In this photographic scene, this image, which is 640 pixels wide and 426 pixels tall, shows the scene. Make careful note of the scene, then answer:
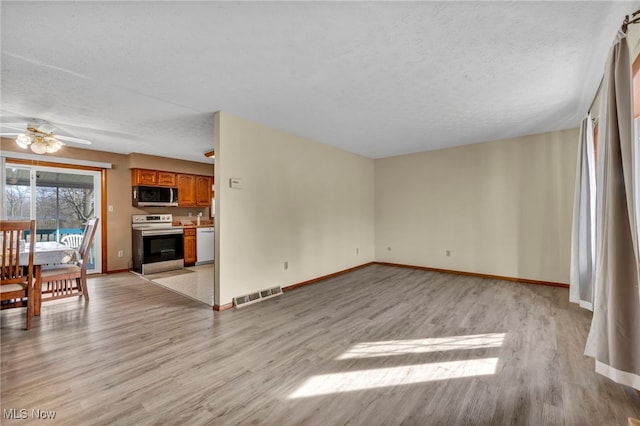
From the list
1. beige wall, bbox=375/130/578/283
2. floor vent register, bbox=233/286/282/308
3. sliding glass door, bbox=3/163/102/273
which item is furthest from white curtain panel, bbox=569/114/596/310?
sliding glass door, bbox=3/163/102/273

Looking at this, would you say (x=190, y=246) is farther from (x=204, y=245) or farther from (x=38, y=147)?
(x=38, y=147)

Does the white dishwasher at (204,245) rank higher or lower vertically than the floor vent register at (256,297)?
higher

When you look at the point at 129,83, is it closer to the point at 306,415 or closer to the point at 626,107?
the point at 306,415

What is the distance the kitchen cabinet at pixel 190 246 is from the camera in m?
6.25

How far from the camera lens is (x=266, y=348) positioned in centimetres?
248

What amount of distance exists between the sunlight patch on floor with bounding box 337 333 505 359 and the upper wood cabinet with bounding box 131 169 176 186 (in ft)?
18.9

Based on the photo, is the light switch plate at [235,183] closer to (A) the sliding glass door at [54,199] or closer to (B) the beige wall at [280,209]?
(B) the beige wall at [280,209]

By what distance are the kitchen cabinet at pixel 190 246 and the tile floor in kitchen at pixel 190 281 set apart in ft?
0.59

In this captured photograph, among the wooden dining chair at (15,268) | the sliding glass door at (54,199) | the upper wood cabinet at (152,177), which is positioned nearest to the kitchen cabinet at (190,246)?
the upper wood cabinet at (152,177)

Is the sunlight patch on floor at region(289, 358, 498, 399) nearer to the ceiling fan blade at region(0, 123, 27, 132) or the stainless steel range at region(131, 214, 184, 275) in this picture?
the stainless steel range at region(131, 214, 184, 275)

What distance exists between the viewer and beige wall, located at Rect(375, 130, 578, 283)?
174 inches

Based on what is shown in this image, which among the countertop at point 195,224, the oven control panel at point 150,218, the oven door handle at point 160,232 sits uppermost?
the oven control panel at point 150,218

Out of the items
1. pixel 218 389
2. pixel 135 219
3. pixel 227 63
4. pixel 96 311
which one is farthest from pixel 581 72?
pixel 135 219

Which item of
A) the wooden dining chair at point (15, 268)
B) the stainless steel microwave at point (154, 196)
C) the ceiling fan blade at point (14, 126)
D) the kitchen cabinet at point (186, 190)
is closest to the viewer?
the wooden dining chair at point (15, 268)
